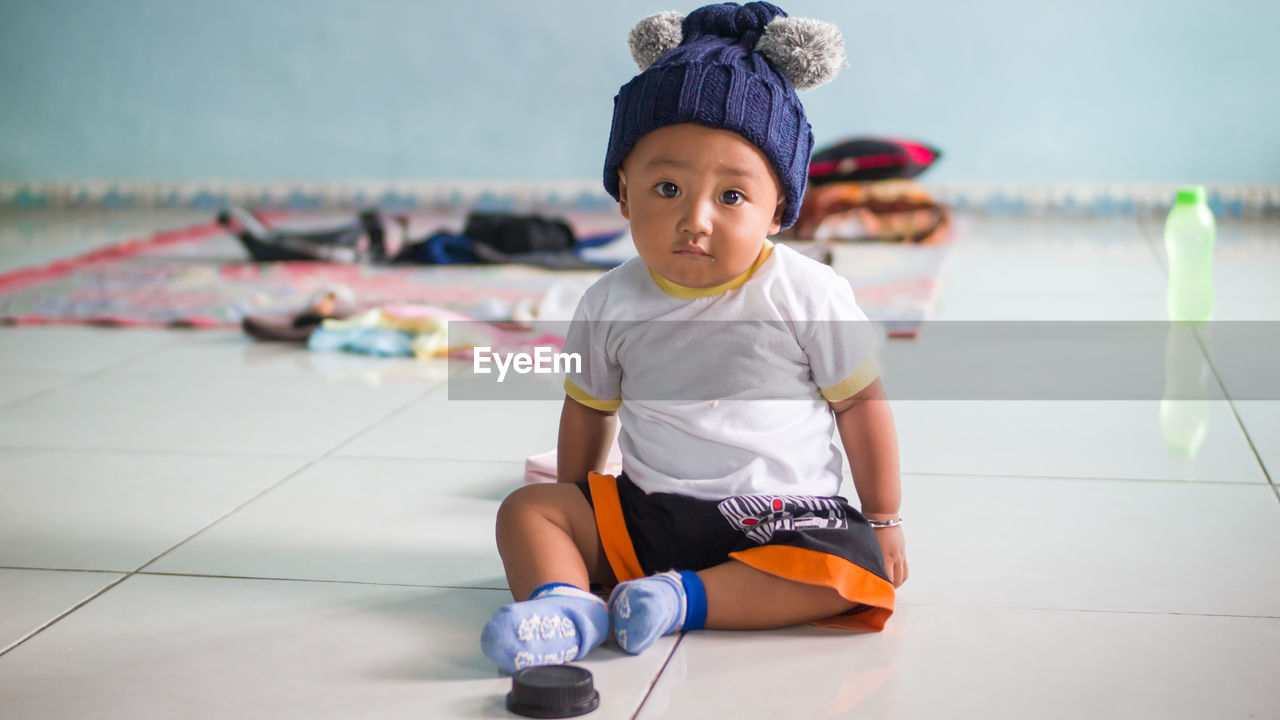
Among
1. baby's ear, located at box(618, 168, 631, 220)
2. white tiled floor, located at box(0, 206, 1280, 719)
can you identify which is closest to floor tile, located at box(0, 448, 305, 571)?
white tiled floor, located at box(0, 206, 1280, 719)

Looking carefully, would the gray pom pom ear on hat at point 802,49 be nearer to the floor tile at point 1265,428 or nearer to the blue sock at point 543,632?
the blue sock at point 543,632

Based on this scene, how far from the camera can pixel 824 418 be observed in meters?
1.00

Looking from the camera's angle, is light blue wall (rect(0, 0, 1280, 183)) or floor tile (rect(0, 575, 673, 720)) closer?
floor tile (rect(0, 575, 673, 720))

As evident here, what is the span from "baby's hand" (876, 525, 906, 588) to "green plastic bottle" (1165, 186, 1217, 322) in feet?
4.56

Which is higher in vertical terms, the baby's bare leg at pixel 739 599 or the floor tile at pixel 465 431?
the floor tile at pixel 465 431

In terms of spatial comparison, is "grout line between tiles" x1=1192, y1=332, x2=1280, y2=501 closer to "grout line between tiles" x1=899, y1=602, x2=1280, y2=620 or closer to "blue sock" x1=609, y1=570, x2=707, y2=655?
"grout line between tiles" x1=899, y1=602, x2=1280, y2=620

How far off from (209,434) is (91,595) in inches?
20.9

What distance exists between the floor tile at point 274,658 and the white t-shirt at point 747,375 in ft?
0.50

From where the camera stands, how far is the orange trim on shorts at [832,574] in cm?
91

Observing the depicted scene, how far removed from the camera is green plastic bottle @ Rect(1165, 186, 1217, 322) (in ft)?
7.10

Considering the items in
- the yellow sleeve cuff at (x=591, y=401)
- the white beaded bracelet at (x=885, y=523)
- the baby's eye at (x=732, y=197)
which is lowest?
the white beaded bracelet at (x=885, y=523)

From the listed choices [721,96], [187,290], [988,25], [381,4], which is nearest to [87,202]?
[381,4]

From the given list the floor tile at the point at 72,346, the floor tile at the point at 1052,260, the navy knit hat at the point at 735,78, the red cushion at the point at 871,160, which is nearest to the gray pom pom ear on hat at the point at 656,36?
the navy knit hat at the point at 735,78

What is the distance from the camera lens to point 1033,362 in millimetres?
1863
